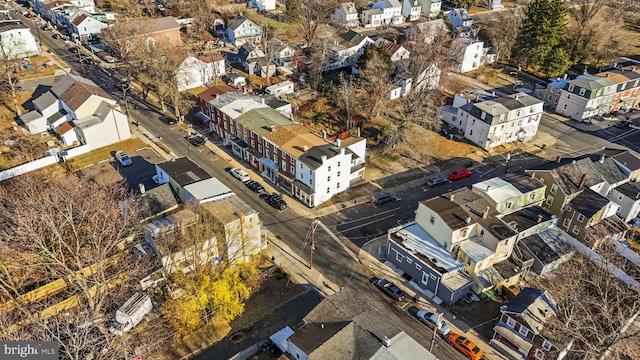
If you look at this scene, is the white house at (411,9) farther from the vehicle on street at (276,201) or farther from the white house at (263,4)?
the vehicle on street at (276,201)

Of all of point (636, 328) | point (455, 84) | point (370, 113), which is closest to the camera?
point (636, 328)

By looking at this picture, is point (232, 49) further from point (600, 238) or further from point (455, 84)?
point (600, 238)

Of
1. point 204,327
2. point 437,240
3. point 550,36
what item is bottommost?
point 204,327

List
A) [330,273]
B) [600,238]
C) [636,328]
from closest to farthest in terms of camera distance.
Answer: [636,328] < [330,273] < [600,238]

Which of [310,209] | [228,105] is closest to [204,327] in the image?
[310,209]

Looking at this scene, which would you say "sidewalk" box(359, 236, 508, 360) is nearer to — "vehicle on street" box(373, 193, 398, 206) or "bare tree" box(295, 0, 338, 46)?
"vehicle on street" box(373, 193, 398, 206)

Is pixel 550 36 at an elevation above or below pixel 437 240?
above
